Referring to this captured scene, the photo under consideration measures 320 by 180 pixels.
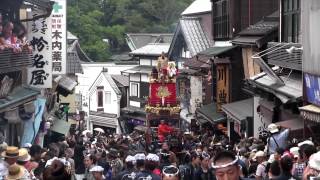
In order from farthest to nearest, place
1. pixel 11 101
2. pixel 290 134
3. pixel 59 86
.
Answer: pixel 59 86
pixel 11 101
pixel 290 134

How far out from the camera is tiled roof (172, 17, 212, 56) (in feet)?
147

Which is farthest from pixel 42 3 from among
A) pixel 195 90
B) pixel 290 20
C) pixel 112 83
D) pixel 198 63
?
pixel 112 83

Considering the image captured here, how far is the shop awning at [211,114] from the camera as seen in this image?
31.4 m

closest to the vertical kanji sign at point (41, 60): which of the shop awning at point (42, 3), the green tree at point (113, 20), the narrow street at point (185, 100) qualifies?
the narrow street at point (185, 100)

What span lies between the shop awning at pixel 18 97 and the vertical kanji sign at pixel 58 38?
11.8 feet

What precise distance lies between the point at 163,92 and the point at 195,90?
366 centimetres

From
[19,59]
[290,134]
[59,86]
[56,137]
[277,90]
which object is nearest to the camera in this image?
[290,134]

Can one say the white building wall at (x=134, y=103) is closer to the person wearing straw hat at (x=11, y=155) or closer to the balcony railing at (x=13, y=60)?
the balcony railing at (x=13, y=60)

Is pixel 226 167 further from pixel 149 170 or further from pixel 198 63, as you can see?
pixel 198 63

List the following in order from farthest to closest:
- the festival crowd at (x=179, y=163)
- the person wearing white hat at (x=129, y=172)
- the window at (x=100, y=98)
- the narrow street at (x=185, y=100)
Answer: the window at (x=100, y=98), the narrow street at (x=185, y=100), the person wearing white hat at (x=129, y=172), the festival crowd at (x=179, y=163)

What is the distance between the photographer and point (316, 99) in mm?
14938

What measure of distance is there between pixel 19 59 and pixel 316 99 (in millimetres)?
10798

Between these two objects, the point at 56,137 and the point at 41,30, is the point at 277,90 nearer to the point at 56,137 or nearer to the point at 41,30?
the point at 41,30

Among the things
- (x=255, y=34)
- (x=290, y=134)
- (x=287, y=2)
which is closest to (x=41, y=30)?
(x=255, y=34)
